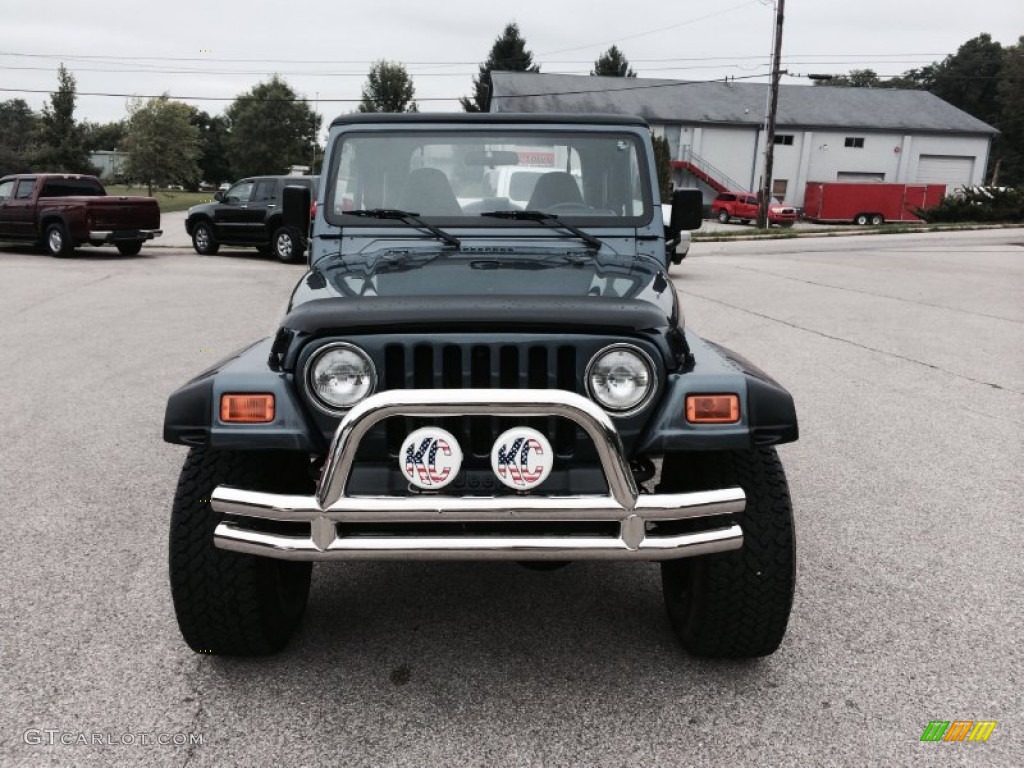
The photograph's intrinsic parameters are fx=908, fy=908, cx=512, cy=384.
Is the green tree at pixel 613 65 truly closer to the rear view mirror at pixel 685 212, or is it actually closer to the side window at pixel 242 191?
the side window at pixel 242 191

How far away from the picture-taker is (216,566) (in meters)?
2.75

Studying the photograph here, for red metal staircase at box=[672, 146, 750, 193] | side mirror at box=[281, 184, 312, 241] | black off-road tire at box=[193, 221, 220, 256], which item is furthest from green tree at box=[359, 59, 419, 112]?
side mirror at box=[281, 184, 312, 241]

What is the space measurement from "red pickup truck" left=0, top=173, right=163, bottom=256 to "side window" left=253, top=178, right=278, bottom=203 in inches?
79.9

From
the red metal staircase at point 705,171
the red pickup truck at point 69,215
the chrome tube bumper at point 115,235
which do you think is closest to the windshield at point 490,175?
the red pickup truck at point 69,215

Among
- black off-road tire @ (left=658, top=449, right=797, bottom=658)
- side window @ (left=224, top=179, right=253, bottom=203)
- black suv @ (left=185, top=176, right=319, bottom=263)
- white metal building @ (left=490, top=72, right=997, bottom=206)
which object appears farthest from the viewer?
white metal building @ (left=490, top=72, right=997, bottom=206)

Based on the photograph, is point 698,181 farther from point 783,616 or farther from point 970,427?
point 783,616

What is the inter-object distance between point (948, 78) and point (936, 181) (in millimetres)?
39692

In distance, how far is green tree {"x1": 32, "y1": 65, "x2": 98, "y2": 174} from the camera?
5262 centimetres

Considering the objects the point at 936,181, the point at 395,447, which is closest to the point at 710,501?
the point at 395,447

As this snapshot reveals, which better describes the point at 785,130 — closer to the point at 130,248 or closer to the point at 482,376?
the point at 130,248

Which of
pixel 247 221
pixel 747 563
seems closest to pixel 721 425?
pixel 747 563

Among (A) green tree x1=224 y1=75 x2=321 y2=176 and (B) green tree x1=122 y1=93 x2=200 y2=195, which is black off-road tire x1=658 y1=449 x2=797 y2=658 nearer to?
(B) green tree x1=122 y1=93 x2=200 y2=195

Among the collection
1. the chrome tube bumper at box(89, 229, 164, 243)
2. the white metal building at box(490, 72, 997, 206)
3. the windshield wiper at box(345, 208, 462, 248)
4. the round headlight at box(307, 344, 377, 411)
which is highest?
the white metal building at box(490, 72, 997, 206)

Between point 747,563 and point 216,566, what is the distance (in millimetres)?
1605
